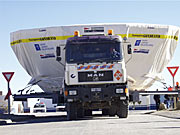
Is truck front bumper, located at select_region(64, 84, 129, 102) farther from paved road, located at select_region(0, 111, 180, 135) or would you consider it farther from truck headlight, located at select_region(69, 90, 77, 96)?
paved road, located at select_region(0, 111, 180, 135)

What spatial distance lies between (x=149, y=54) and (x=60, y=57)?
4234 mm

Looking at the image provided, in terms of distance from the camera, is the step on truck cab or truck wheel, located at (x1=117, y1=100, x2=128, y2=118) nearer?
the step on truck cab

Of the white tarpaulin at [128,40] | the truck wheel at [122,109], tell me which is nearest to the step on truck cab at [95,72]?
the truck wheel at [122,109]

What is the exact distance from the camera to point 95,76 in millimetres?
18438

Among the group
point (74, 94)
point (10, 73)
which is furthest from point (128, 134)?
point (10, 73)

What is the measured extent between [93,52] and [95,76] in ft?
3.02

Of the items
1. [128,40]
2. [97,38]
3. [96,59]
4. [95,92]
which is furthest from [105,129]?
[128,40]

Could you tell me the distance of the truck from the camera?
60.3ft

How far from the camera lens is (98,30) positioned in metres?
19.9

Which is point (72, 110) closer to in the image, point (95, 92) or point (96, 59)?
point (95, 92)

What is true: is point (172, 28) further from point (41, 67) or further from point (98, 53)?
point (41, 67)

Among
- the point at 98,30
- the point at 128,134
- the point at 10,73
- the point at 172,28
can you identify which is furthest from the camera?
the point at 10,73

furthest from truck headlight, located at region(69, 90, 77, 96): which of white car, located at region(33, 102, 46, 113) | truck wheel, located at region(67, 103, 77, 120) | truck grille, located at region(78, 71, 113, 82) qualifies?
white car, located at region(33, 102, 46, 113)

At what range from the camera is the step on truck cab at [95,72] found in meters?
18.3
